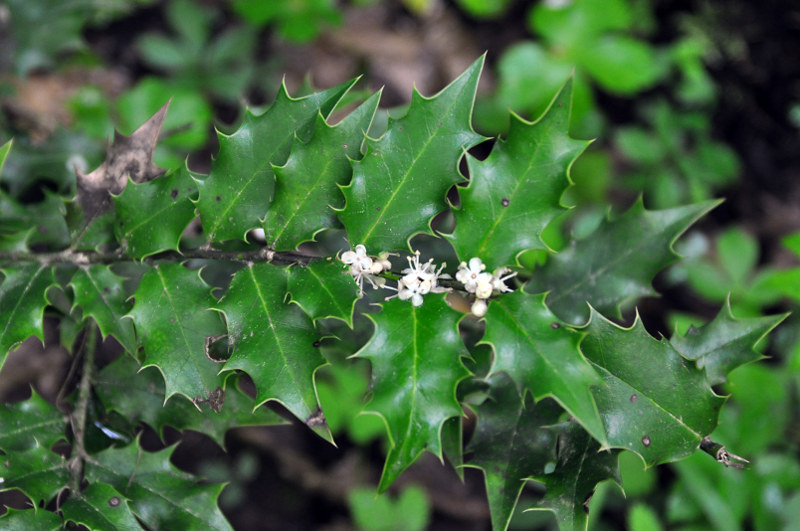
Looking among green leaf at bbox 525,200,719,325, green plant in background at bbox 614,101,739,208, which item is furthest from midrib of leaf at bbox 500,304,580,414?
green plant in background at bbox 614,101,739,208

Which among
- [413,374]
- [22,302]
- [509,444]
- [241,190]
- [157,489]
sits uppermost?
[241,190]

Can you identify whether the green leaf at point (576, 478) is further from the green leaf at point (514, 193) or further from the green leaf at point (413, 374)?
the green leaf at point (514, 193)

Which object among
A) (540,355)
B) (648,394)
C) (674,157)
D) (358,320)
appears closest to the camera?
(540,355)

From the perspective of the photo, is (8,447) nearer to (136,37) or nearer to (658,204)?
(136,37)

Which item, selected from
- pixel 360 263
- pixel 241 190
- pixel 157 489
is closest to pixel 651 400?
pixel 360 263

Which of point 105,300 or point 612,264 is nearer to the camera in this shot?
point 105,300

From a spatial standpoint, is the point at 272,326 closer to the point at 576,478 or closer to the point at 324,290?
the point at 324,290

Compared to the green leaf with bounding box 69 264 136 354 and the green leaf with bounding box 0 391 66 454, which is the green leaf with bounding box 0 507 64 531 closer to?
the green leaf with bounding box 0 391 66 454
